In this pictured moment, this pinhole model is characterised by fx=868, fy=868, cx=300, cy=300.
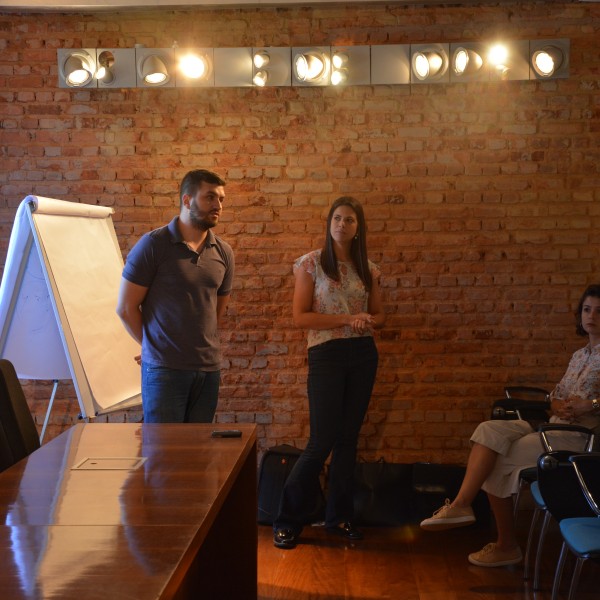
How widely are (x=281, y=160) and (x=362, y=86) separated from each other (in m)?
0.65

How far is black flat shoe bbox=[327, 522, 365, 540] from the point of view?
457cm

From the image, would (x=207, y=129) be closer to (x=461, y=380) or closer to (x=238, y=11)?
(x=238, y=11)

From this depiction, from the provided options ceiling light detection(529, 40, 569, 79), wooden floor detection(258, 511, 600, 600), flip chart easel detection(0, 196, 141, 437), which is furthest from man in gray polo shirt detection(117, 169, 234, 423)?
ceiling light detection(529, 40, 569, 79)

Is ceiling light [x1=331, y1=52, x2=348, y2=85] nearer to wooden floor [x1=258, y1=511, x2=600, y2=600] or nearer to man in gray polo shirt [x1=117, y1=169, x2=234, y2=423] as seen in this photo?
man in gray polo shirt [x1=117, y1=169, x2=234, y2=423]

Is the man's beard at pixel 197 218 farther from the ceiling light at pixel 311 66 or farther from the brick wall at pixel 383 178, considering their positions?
the ceiling light at pixel 311 66

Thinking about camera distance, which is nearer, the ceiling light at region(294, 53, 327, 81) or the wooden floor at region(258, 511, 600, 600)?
the wooden floor at region(258, 511, 600, 600)

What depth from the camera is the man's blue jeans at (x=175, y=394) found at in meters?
3.88

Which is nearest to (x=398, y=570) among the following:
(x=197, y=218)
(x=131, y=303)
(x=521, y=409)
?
(x=521, y=409)

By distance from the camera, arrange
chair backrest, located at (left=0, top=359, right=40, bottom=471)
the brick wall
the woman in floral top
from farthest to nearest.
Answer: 1. the brick wall
2. the woman in floral top
3. chair backrest, located at (left=0, top=359, right=40, bottom=471)

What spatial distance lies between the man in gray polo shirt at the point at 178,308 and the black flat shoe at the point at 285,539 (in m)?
0.86

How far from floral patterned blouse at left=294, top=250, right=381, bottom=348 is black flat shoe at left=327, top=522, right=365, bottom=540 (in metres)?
1.00

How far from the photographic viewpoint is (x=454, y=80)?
16.7 ft

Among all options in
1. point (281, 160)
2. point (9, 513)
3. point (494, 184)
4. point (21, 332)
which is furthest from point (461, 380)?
point (9, 513)

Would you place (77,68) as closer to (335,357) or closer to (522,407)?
(335,357)
